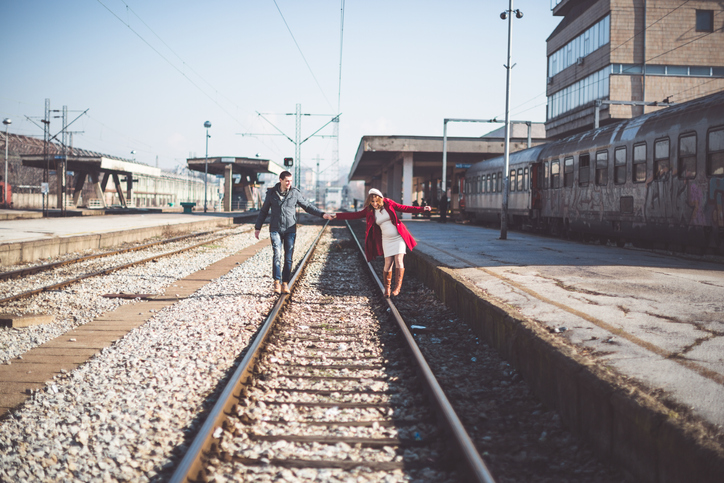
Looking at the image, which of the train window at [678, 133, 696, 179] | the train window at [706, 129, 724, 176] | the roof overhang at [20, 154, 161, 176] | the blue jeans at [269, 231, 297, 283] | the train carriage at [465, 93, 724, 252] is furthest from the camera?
the roof overhang at [20, 154, 161, 176]

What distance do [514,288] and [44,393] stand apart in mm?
5990

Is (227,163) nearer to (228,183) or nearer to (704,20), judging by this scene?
(228,183)

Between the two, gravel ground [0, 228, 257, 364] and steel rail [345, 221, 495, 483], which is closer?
steel rail [345, 221, 495, 483]

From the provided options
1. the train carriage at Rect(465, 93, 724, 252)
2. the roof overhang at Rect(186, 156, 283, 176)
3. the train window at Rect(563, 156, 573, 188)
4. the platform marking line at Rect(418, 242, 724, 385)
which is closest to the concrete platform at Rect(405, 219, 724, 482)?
the platform marking line at Rect(418, 242, 724, 385)

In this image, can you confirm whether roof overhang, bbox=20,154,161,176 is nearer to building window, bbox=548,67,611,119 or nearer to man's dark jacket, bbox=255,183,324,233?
building window, bbox=548,67,611,119

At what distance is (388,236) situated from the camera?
926 centimetres

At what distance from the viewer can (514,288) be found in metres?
8.61

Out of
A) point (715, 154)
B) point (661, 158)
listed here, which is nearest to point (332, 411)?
point (715, 154)

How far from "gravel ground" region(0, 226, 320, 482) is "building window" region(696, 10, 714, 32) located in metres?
44.5

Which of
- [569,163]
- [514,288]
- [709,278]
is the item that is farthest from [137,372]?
[569,163]

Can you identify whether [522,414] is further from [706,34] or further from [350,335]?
[706,34]

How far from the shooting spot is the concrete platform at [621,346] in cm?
337

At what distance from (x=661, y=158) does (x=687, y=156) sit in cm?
110

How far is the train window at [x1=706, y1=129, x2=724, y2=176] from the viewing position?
11.8m
